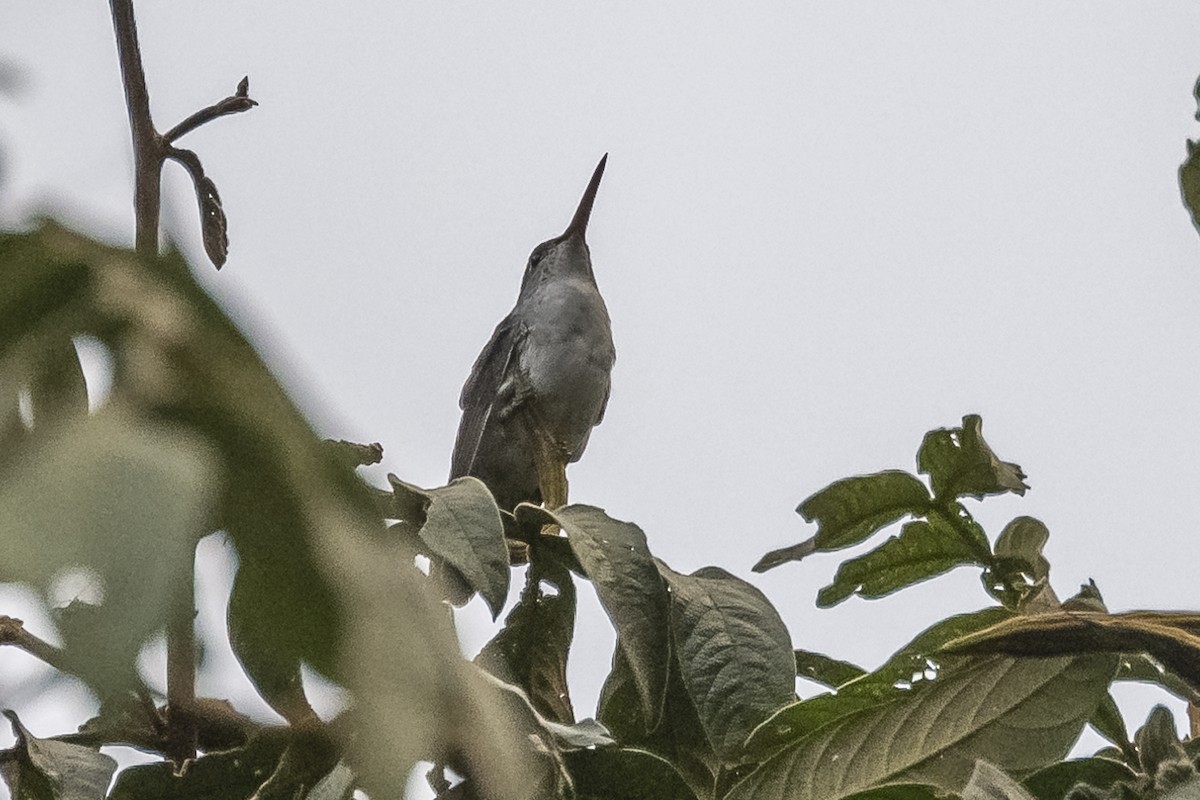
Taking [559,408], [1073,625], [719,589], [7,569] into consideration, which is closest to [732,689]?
[719,589]

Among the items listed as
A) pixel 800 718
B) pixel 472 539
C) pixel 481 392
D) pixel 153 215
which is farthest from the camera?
pixel 481 392

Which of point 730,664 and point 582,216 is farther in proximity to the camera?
point 582,216

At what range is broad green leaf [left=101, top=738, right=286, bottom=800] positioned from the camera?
115cm

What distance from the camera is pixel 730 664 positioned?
111 centimetres

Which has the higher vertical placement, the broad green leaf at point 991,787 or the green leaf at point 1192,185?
the green leaf at point 1192,185

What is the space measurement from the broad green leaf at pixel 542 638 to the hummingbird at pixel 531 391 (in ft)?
6.49

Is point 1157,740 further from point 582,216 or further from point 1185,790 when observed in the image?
point 582,216

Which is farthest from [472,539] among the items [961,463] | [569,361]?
[569,361]

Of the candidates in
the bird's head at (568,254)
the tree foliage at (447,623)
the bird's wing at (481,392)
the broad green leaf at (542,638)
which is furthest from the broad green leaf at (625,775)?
the bird's head at (568,254)

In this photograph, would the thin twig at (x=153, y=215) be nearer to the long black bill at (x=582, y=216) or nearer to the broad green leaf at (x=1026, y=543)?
the broad green leaf at (x=1026, y=543)

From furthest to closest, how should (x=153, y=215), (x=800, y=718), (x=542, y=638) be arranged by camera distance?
(x=542, y=638), (x=800, y=718), (x=153, y=215)

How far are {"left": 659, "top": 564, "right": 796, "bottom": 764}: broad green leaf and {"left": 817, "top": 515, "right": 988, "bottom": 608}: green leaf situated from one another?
399mm

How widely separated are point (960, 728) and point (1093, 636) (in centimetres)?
15

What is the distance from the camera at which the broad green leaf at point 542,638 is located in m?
1.25
